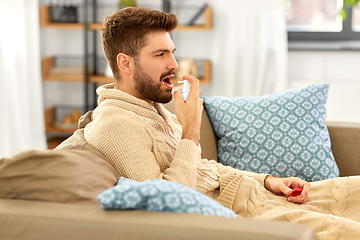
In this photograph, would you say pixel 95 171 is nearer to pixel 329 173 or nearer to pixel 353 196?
pixel 353 196

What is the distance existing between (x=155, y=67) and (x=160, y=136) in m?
0.23

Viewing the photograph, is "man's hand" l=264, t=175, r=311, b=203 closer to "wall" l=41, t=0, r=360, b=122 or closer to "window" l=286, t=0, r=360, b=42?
"wall" l=41, t=0, r=360, b=122

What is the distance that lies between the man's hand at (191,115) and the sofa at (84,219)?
35cm

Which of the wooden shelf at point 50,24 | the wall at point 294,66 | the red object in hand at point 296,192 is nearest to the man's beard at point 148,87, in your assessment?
the red object in hand at point 296,192

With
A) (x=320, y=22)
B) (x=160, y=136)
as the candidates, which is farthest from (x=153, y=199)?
(x=320, y=22)

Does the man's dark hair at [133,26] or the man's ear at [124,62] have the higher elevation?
the man's dark hair at [133,26]

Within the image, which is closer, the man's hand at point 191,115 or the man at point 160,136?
the man at point 160,136

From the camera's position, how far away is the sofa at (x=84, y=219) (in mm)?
797

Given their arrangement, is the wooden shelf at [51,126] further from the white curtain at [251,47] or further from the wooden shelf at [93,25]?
the white curtain at [251,47]

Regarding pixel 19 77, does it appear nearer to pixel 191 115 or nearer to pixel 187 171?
pixel 191 115

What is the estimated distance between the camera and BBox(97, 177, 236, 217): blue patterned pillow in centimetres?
91

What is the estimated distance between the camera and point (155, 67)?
1510 mm

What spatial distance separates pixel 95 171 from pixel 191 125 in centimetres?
43

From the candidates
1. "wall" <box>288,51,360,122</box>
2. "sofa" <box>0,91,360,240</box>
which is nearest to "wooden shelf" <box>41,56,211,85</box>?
"wall" <box>288,51,360,122</box>
